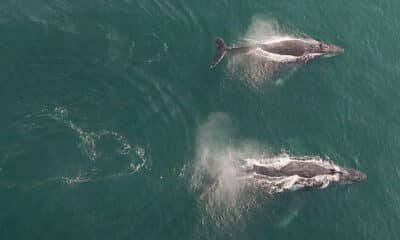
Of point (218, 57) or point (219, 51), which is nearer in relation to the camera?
point (218, 57)

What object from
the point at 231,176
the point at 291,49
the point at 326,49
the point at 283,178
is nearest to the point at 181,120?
the point at 231,176

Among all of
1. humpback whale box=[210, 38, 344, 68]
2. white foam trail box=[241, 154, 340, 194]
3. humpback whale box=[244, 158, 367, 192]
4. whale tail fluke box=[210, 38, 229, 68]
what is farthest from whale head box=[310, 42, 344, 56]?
humpback whale box=[244, 158, 367, 192]

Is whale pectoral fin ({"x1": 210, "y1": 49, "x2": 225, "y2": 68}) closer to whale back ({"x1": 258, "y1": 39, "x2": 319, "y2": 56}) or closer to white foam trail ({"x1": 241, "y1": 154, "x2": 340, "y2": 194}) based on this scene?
whale back ({"x1": 258, "y1": 39, "x2": 319, "y2": 56})

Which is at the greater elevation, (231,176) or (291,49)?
(291,49)

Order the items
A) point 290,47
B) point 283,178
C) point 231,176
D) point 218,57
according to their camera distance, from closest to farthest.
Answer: point 231,176, point 283,178, point 218,57, point 290,47

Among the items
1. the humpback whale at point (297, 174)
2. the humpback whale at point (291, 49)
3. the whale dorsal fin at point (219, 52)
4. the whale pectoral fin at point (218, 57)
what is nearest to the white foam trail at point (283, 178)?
the humpback whale at point (297, 174)

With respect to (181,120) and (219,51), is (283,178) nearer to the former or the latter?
(181,120)

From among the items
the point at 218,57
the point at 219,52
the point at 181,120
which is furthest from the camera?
the point at 219,52
